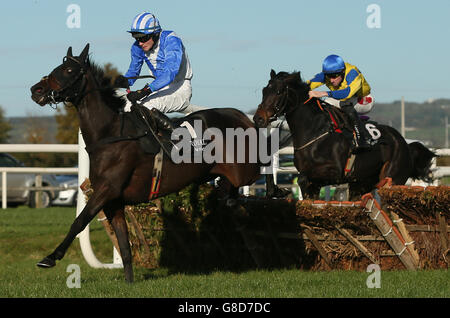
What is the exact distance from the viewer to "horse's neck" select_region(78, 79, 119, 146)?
6824 millimetres

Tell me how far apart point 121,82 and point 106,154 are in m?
0.80

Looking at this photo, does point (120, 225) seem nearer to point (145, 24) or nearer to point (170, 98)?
point (170, 98)

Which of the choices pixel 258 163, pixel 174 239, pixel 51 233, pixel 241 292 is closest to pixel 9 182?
pixel 51 233

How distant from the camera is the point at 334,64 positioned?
9.16 m

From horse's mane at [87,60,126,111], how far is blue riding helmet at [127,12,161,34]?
1.72 ft

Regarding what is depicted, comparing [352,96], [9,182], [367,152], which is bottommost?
[9,182]

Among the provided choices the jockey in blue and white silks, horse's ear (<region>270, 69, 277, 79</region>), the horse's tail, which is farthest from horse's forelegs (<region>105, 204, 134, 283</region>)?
the horse's tail

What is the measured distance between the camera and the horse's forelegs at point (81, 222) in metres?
6.36

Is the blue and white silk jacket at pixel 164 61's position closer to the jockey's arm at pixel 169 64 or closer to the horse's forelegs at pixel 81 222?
the jockey's arm at pixel 169 64

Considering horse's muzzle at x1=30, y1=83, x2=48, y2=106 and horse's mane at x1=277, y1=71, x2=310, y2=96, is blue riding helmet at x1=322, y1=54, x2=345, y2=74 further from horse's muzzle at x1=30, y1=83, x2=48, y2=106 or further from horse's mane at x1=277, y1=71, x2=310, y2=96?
horse's muzzle at x1=30, y1=83, x2=48, y2=106

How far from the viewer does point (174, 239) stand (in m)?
8.35

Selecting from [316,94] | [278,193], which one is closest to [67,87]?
[278,193]
